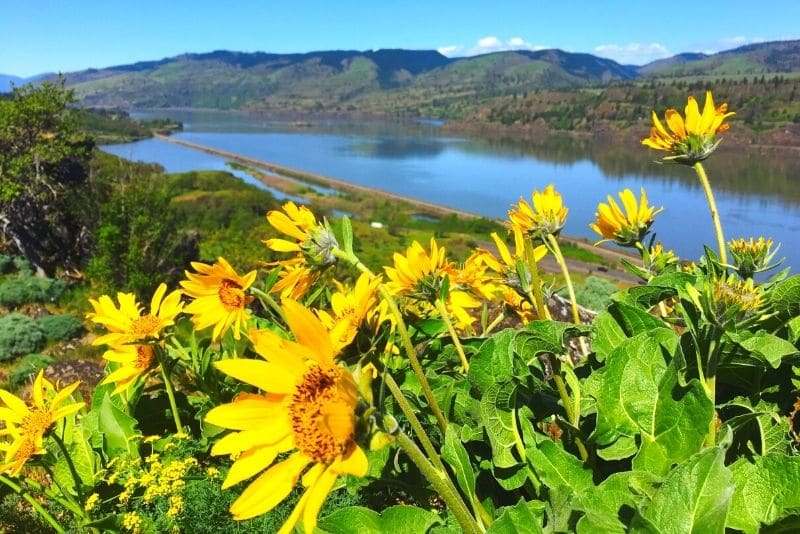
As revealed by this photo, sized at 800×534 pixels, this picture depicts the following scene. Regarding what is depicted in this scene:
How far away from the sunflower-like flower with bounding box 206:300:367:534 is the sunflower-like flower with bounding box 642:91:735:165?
171 centimetres

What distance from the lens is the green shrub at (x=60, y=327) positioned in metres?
10.5

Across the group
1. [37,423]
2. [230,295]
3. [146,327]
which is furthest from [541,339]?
[37,423]

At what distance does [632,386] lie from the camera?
1311 millimetres

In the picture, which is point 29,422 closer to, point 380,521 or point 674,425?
point 380,521

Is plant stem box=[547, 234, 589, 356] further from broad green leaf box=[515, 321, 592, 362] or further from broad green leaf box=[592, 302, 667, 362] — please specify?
broad green leaf box=[515, 321, 592, 362]

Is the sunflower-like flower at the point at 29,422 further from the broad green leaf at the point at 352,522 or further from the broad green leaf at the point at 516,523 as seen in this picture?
the broad green leaf at the point at 516,523

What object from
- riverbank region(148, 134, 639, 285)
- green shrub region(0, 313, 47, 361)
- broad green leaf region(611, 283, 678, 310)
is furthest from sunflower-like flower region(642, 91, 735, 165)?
riverbank region(148, 134, 639, 285)

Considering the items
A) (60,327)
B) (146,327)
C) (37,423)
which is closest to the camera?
(37,423)

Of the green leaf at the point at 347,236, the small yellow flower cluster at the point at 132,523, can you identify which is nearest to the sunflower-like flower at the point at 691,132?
the green leaf at the point at 347,236

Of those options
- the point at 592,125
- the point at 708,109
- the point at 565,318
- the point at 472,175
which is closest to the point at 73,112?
the point at 565,318

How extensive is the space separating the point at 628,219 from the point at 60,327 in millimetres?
11336

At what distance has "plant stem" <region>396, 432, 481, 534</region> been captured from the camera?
938mm

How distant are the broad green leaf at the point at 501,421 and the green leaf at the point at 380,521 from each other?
0.21 meters

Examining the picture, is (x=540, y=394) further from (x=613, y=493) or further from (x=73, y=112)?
(x=73, y=112)
